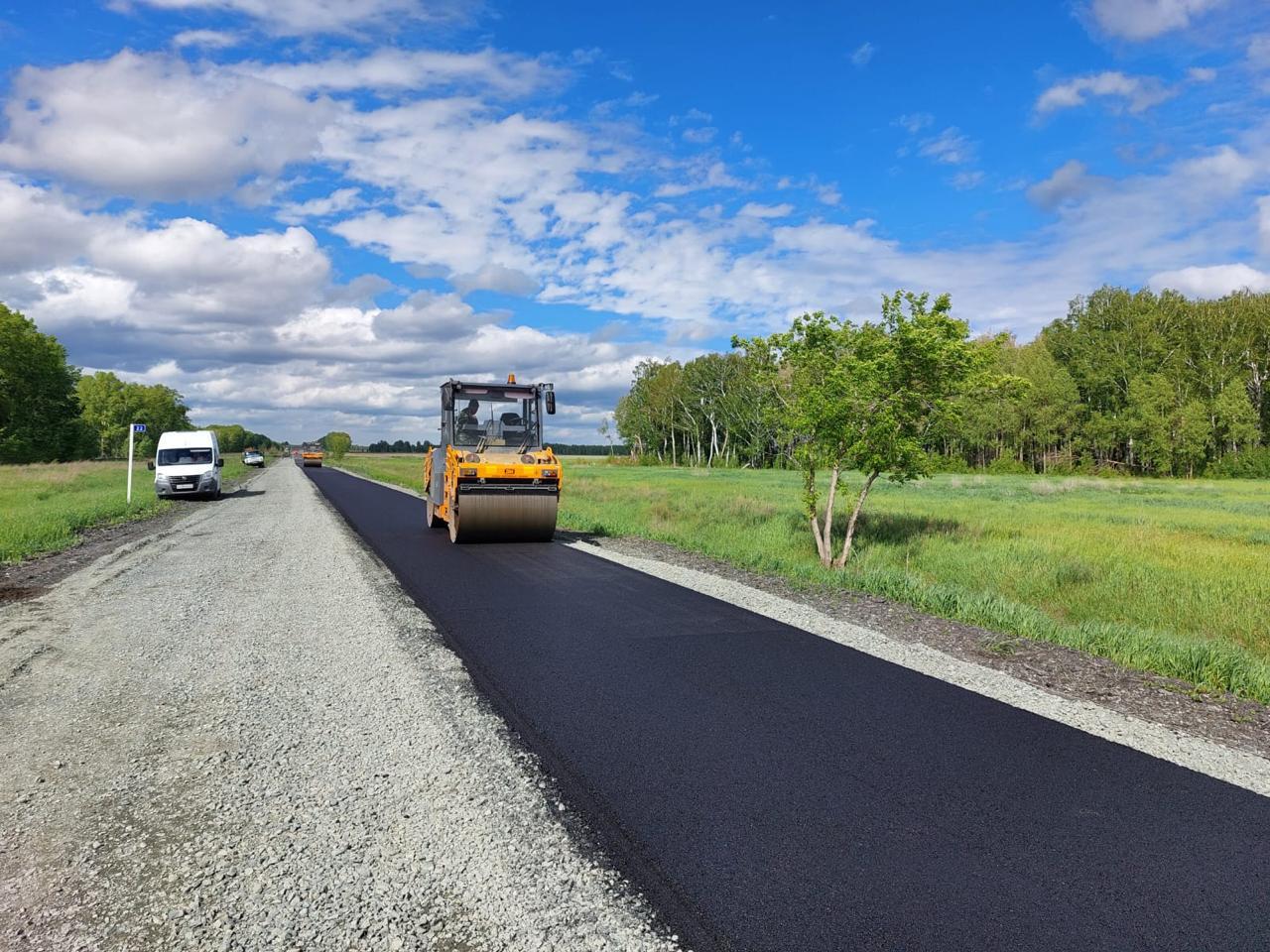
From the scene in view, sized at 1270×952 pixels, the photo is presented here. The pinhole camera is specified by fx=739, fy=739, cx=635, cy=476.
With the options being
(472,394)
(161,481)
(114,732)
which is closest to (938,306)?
(472,394)

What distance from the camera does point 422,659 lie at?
6.18 meters

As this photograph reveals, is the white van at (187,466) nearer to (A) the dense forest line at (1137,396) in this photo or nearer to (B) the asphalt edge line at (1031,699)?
(B) the asphalt edge line at (1031,699)

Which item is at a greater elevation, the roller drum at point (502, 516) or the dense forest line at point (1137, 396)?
the dense forest line at point (1137, 396)

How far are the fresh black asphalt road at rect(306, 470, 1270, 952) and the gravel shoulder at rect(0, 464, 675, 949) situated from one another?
367 mm

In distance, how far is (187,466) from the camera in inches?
952

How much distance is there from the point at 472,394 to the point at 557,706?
1036 centimetres

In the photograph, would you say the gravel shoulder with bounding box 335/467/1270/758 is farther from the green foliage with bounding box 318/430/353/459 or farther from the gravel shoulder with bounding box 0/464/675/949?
the green foliage with bounding box 318/430/353/459

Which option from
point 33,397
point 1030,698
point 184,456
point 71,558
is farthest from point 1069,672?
point 33,397

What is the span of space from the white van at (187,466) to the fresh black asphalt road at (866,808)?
2182cm

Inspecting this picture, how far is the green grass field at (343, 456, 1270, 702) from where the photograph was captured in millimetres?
7629

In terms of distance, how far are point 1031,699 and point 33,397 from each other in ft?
240

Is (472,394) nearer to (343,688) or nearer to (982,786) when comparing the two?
(343,688)

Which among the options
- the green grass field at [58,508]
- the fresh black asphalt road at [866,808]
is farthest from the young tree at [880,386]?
the green grass field at [58,508]

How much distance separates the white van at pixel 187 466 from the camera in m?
23.8
